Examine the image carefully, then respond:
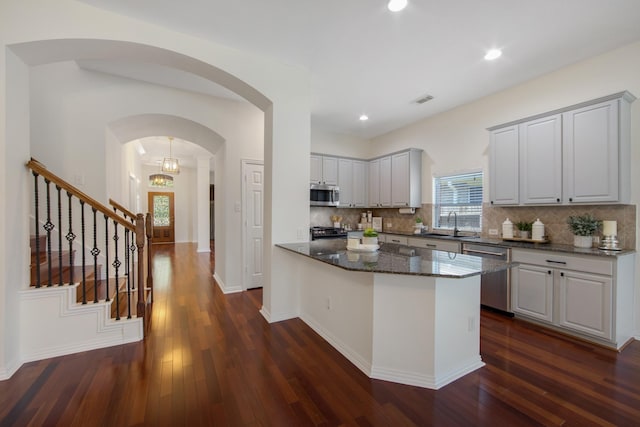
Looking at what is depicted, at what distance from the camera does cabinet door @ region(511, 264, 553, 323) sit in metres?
2.95

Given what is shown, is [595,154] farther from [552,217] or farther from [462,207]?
[462,207]

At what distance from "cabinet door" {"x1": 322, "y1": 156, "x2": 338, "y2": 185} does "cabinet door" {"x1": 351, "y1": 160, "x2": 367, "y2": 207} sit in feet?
1.58

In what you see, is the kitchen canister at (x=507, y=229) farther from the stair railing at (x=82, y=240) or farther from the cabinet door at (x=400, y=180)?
the stair railing at (x=82, y=240)

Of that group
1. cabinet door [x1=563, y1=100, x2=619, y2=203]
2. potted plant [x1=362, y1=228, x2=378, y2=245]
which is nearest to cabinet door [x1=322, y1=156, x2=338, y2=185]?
potted plant [x1=362, y1=228, x2=378, y2=245]

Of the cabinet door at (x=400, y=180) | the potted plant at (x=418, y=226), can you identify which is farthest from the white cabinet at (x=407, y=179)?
the potted plant at (x=418, y=226)

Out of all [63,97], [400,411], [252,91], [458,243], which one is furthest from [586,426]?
[63,97]

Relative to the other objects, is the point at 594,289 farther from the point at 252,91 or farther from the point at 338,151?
the point at 338,151

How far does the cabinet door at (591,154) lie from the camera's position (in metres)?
2.72

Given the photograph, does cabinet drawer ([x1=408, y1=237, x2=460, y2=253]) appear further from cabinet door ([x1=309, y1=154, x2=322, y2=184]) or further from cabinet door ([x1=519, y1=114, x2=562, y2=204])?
cabinet door ([x1=309, y1=154, x2=322, y2=184])

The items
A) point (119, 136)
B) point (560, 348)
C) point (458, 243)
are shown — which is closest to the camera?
point (560, 348)

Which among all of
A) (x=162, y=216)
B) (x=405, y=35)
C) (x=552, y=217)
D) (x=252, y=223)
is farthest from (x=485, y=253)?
(x=162, y=216)

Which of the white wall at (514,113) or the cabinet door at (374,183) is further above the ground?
the white wall at (514,113)

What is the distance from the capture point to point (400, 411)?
1.75 meters

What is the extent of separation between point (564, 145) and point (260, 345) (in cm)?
400
